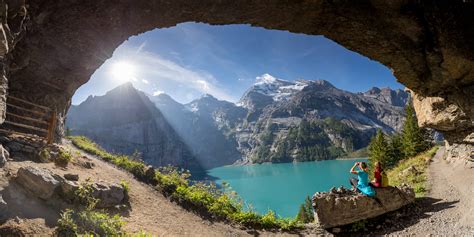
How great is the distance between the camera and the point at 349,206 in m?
15.2

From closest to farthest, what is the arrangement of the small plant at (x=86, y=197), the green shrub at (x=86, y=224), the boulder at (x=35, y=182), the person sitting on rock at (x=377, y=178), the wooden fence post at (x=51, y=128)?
1. the green shrub at (x=86, y=224)
2. the boulder at (x=35, y=182)
3. the small plant at (x=86, y=197)
4. the person sitting on rock at (x=377, y=178)
5. the wooden fence post at (x=51, y=128)

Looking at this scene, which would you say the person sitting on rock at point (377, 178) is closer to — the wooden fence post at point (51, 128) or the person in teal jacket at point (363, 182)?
the person in teal jacket at point (363, 182)

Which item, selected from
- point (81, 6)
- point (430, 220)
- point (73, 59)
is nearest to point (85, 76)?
point (73, 59)

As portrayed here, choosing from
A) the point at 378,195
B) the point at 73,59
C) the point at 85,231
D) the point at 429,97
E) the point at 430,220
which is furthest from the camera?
the point at 429,97

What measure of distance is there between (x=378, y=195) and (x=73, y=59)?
2106 cm

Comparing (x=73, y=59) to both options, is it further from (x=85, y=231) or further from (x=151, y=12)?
(x=85, y=231)

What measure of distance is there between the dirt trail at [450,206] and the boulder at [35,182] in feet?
50.6

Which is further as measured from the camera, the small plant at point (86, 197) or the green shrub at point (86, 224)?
the small plant at point (86, 197)

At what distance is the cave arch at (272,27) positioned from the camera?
15172 millimetres

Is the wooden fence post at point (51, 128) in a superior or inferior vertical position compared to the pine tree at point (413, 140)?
inferior

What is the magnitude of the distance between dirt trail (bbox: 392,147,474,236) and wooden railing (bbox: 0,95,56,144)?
20.1 metres

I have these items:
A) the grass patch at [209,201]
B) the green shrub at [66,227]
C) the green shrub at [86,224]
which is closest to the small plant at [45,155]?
the green shrub at [86,224]

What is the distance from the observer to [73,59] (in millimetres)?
19250

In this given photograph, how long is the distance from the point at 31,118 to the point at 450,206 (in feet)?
76.8
